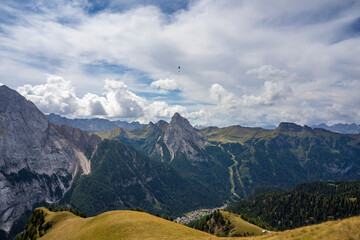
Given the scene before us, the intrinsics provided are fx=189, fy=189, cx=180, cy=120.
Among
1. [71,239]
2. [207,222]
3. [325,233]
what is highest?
[325,233]

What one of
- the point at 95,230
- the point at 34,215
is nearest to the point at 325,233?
the point at 95,230

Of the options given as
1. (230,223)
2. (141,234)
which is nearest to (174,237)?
(141,234)

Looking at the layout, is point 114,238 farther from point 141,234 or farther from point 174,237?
point 174,237

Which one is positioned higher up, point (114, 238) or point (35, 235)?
point (114, 238)

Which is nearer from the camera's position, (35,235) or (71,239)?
(71,239)

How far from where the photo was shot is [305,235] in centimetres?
2488

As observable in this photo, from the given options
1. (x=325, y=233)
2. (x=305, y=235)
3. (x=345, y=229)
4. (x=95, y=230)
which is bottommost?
(x=95, y=230)

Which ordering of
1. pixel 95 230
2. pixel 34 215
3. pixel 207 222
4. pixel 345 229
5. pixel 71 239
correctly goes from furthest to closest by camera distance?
pixel 207 222, pixel 34 215, pixel 71 239, pixel 95 230, pixel 345 229

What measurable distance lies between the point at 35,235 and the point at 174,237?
10696 cm

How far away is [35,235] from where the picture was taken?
106 meters

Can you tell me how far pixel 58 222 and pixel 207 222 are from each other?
434 ft

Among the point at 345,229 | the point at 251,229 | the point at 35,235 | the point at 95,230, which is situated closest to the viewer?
the point at 345,229

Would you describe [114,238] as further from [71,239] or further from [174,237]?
[71,239]

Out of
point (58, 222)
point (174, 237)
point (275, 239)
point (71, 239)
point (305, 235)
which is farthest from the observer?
point (58, 222)
